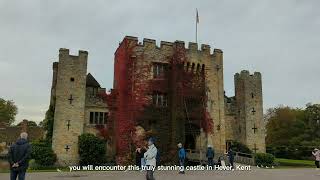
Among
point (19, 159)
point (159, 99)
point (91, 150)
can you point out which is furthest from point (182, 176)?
point (91, 150)

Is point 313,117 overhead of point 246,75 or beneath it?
beneath

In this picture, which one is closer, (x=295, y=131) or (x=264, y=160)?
(x=264, y=160)

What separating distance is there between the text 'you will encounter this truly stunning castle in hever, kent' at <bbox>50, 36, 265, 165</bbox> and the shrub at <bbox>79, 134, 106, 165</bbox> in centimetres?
91

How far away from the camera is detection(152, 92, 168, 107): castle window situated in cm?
3675

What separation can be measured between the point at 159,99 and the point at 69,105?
8883mm

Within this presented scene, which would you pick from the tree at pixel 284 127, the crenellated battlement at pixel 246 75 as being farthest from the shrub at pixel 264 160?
the tree at pixel 284 127

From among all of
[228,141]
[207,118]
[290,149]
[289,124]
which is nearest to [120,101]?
[207,118]

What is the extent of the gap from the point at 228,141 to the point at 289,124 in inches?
1069

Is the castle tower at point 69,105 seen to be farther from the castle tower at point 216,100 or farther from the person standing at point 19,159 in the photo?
the person standing at point 19,159

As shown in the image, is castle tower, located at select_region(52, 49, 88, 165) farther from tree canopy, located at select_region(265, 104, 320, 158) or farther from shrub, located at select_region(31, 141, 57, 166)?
tree canopy, located at select_region(265, 104, 320, 158)

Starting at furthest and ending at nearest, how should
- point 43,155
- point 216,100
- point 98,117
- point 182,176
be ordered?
point 216,100 < point 98,117 < point 43,155 < point 182,176

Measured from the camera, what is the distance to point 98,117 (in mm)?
38688

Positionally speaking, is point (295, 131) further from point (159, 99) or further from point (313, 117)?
point (159, 99)

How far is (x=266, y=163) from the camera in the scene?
37.3 metres
